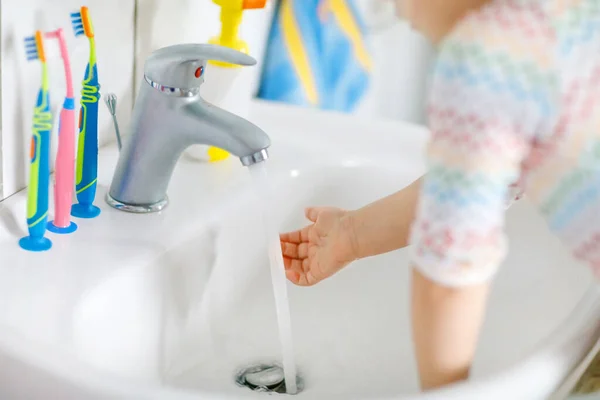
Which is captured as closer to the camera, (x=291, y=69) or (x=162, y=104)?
(x=162, y=104)

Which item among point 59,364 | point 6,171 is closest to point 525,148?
point 59,364

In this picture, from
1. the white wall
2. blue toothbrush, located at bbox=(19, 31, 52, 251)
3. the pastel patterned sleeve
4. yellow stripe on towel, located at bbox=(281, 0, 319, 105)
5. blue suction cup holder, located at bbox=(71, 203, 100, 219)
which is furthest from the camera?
yellow stripe on towel, located at bbox=(281, 0, 319, 105)

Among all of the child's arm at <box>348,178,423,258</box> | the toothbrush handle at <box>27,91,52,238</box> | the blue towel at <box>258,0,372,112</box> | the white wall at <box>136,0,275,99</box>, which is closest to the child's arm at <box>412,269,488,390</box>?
the child's arm at <box>348,178,423,258</box>

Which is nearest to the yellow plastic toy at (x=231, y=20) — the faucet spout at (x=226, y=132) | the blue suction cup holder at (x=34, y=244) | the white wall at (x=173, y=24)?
the white wall at (x=173, y=24)

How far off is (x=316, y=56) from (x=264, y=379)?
62 centimetres

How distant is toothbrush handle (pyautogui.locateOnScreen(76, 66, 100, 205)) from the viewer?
700 mm

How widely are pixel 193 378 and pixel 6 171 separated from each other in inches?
9.6

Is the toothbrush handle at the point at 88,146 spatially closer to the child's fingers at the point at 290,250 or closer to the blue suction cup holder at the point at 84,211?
the blue suction cup holder at the point at 84,211

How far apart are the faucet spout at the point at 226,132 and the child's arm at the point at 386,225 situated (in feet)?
0.36

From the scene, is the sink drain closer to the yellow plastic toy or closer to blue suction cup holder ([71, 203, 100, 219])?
blue suction cup holder ([71, 203, 100, 219])

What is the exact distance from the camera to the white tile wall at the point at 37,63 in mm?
648

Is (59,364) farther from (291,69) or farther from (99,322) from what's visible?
(291,69)

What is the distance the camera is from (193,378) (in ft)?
2.43

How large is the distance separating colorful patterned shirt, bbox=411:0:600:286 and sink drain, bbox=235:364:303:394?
0.29 metres
